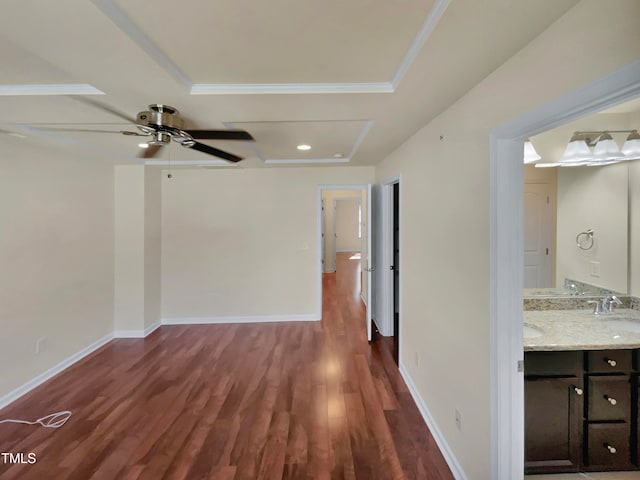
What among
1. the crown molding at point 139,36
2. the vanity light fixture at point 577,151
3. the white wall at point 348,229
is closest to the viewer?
the crown molding at point 139,36

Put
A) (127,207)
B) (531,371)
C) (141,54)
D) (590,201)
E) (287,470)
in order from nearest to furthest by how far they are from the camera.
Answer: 1. (141,54)
2. (531,371)
3. (287,470)
4. (590,201)
5. (127,207)

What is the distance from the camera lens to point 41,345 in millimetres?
2926

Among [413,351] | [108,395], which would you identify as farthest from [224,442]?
[413,351]

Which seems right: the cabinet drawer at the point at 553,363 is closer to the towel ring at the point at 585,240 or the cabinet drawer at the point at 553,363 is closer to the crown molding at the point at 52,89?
the towel ring at the point at 585,240

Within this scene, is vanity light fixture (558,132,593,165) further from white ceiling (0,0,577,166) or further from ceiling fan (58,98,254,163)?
ceiling fan (58,98,254,163)

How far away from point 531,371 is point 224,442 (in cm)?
211

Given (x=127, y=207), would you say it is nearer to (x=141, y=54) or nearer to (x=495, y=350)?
(x=141, y=54)

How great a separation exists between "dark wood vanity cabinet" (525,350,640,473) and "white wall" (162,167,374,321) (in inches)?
124

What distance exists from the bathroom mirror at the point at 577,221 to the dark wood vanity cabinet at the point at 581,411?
646mm

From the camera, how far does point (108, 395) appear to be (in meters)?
2.68

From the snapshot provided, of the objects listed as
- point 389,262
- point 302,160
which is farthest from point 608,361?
point 302,160

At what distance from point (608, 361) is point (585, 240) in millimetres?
980

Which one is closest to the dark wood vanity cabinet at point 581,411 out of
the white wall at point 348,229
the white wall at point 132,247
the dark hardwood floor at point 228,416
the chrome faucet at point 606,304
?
the chrome faucet at point 606,304

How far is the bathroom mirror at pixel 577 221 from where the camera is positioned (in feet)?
6.75
